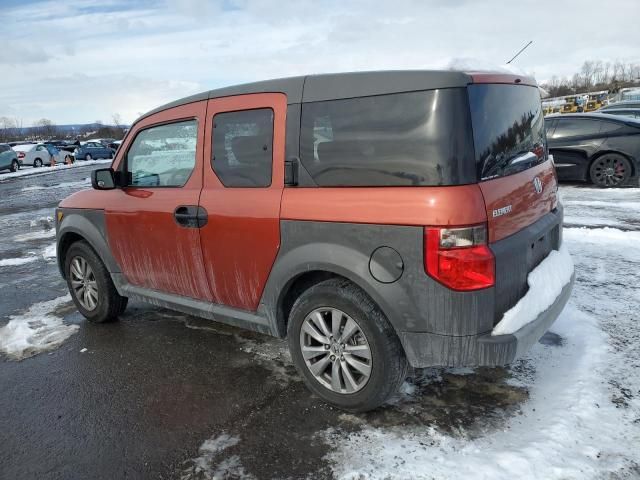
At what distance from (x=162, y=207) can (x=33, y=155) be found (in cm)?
3361

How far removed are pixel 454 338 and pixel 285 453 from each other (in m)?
1.10

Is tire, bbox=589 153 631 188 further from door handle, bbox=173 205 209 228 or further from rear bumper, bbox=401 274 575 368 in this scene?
door handle, bbox=173 205 209 228

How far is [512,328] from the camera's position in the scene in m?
2.68

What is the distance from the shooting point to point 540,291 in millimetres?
2986

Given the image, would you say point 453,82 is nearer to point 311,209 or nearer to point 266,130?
point 311,209

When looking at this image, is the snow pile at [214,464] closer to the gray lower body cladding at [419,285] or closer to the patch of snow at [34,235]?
the gray lower body cladding at [419,285]

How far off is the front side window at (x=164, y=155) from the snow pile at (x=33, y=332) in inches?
63.3

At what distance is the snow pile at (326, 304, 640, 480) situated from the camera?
248 centimetres

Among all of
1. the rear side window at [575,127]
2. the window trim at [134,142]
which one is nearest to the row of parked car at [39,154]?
the rear side window at [575,127]

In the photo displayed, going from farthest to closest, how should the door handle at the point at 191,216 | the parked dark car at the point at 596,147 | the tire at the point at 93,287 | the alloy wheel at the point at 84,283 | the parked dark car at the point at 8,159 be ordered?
1. the parked dark car at the point at 8,159
2. the parked dark car at the point at 596,147
3. the alloy wheel at the point at 84,283
4. the tire at the point at 93,287
5. the door handle at the point at 191,216

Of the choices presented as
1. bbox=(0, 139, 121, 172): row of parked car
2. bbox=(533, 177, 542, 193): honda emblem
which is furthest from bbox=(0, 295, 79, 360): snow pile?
bbox=(0, 139, 121, 172): row of parked car

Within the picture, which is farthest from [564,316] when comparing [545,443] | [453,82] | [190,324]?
[190,324]

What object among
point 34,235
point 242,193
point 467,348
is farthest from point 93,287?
point 34,235

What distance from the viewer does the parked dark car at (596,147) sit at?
9875 millimetres
